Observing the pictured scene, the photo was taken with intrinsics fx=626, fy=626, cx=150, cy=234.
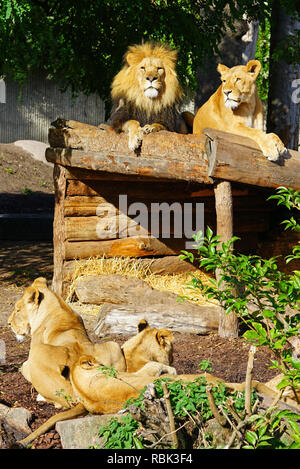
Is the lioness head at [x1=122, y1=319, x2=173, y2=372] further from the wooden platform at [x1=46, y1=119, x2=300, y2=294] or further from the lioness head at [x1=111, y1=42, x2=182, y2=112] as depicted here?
the lioness head at [x1=111, y1=42, x2=182, y2=112]

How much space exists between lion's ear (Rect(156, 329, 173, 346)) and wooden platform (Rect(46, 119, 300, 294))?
2222mm

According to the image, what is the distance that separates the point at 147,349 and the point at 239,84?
11.5 feet

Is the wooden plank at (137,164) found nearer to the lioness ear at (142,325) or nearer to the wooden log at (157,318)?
the wooden log at (157,318)

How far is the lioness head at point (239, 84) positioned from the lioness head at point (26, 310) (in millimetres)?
3220

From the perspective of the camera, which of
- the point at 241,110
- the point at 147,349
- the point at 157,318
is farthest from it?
the point at 241,110

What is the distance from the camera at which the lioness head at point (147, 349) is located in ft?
16.5

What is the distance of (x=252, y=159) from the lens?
22.4 feet

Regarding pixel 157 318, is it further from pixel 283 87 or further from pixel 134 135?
pixel 283 87

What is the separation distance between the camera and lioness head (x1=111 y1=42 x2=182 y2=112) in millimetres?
7559
